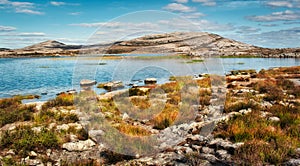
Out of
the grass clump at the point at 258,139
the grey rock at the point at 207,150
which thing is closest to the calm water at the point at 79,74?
the grass clump at the point at 258,139

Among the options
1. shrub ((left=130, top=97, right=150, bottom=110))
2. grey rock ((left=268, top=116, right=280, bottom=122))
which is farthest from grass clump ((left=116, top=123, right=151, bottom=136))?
grey rock ((left=268, top=116, right=280, bottom=122))

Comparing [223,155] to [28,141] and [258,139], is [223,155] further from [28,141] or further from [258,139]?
[28,141]

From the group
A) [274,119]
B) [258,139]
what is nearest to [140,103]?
[274,119]

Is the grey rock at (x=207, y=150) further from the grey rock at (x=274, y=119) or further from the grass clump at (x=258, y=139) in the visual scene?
the grey rock at (x=274, y=119)

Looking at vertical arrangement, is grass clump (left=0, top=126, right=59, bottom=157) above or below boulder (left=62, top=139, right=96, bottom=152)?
above

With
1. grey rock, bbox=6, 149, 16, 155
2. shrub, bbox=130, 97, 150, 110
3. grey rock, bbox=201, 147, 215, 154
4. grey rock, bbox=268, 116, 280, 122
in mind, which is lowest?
grey rock, bbox=201, 147, 215, 154

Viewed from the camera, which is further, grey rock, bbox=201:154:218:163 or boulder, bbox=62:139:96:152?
boulder, bbox=62:139:96:152

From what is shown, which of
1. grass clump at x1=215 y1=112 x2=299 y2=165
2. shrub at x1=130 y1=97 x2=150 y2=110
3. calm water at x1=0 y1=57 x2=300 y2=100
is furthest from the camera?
calm water at x1=0 y1=57 x2=300 y2=100

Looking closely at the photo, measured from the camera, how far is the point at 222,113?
13.1 metres

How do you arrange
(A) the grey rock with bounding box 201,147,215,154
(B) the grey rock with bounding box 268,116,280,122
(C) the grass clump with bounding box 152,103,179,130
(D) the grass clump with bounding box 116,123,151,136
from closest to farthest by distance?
1. (A) the grey rock with bounding box 201,147,215,154
2. (D) the grass clump with bounding box 116,123,151,136
3. (B) the grey rock with bounding box 268,116,280,122
4. (C) the grass clump with bounding box 152,103,179,130

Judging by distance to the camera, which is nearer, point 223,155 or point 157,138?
point 223,155

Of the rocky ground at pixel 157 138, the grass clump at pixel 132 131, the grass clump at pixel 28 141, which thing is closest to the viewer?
the rocky ground at pixel 157 138

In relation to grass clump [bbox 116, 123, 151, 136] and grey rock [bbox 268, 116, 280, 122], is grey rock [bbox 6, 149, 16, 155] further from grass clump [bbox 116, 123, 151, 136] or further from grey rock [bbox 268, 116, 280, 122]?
grey rock [bbox 268, 116, 280, 122]

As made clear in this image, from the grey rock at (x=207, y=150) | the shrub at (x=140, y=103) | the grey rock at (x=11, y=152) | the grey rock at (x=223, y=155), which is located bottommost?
the grey rock at (x=207, y=150)
